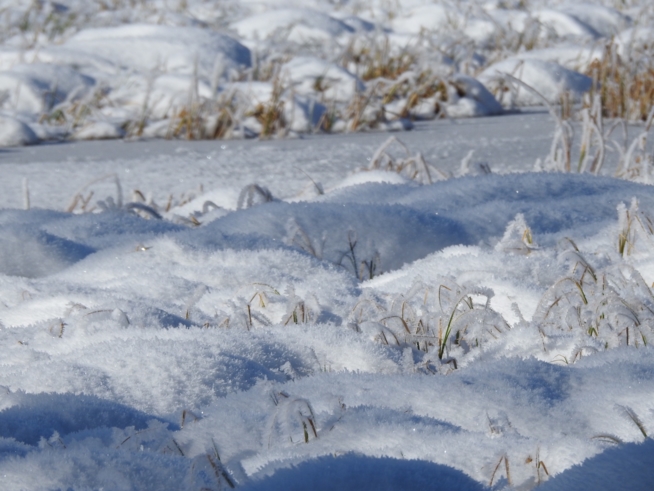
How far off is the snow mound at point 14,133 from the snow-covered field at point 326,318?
1 centimetres

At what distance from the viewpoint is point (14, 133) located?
4.00 meters

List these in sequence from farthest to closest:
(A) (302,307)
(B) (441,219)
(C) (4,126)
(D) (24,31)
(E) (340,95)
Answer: (D) (24,31) < (E) (340,95) < (C) (4,126) < (B) (441,219) < (A) (302,307)

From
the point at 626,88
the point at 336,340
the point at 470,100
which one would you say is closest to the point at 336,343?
the point at 336,340

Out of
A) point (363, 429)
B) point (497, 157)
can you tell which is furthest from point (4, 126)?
point (363, 429)

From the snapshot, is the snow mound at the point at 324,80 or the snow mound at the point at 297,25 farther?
the snow mound at the point at 297,25

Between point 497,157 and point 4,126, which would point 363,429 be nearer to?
point 497,157

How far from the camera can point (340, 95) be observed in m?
5.05

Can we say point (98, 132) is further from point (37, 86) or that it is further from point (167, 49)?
point (167, 49)

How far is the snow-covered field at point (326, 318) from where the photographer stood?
92 cm

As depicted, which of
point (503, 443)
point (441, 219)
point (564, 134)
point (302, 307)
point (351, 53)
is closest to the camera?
point (503, 443)

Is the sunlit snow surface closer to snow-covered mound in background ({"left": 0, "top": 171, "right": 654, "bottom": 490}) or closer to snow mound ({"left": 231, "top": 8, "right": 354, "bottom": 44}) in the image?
snow-covered mound in background ({"left": 0, "top": 171, "right": 654, "bottom": 490})

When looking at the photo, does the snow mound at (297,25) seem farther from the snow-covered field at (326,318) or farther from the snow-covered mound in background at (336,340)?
the snow-covered mound in background at (336,340)

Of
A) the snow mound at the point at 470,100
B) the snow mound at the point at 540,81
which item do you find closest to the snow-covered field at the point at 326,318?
the snow mound at the point at 470,100

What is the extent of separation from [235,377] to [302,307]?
1.05 feet
